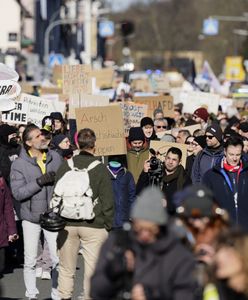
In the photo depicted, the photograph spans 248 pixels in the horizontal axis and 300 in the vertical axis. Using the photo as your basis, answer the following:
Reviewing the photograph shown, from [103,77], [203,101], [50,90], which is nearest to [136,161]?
[203,101]

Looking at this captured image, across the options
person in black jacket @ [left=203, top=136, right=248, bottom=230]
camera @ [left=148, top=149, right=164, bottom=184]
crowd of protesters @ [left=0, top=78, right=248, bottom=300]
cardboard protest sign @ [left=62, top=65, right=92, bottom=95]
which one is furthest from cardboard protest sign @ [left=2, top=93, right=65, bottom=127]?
person in black jacket @ [left=203, top=136, right=248, bottom=230]

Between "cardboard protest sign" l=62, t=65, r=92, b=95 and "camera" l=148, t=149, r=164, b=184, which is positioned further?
"cardboard protest sign" l=62, t=65, r=92, b=95

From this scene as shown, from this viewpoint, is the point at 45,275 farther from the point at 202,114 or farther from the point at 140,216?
the point at 202,114

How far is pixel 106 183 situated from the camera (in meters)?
10.3

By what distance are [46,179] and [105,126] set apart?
3201mm

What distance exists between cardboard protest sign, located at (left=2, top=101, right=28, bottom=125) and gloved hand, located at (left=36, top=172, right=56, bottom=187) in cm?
576

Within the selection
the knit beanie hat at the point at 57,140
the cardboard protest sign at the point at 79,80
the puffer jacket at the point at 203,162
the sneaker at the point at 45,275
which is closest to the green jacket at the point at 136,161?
the knit beanie hat at the point at 57,140

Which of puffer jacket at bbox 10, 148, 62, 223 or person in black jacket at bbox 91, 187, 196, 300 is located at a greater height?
puffer jacket at bbox 10, 148, 62, 223

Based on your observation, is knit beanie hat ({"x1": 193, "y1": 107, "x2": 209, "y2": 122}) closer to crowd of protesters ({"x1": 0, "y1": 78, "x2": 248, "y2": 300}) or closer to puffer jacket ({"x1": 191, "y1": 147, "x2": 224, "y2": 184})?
crowd of protesters ({"x1": 0, "y1": 78, "x2": 248, "y2": 300})

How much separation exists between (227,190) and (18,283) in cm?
278

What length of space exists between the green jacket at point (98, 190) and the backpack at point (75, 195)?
0.23 feet

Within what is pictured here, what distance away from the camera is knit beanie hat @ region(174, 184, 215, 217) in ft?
23.6

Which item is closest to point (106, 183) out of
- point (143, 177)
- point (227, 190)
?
point (227, 190)

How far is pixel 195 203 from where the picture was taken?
7.26 m
